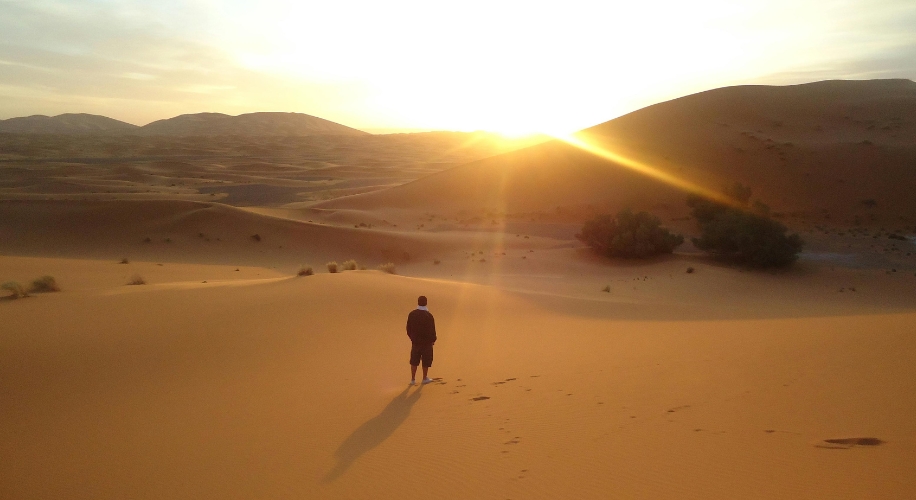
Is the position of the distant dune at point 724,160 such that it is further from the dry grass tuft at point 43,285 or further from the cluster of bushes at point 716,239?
the dry grass tuft at point 43,285

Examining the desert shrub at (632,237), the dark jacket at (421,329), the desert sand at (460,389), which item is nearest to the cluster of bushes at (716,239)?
the desert shrub at (632,237)

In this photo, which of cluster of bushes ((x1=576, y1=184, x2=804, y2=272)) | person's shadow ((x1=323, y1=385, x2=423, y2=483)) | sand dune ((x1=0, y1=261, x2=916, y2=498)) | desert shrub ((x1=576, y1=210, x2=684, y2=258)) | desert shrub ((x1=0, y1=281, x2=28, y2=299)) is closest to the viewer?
sand dune ((x1=0, y1=261, x2=916, y2=498))

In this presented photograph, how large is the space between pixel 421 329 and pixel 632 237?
20.4 metres

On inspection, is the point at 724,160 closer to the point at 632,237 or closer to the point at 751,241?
the point at 632,237

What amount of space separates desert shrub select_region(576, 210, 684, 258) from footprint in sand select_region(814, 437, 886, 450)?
21.9 meters

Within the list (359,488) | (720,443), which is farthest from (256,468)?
(720,443)

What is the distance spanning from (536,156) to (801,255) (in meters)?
29.4

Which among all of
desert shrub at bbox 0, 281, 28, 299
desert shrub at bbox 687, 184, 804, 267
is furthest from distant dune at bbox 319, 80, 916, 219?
desert shrub at bbox 0, 281, 28, 299

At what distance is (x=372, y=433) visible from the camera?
6.70 m

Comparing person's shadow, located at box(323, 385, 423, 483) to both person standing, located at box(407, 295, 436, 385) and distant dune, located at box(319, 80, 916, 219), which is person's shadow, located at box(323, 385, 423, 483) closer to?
person standing, located at box(407, 295, 436, 385)

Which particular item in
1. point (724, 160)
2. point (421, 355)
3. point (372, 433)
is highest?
point (724, 160)

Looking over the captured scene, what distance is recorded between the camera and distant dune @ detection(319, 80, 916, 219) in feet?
143

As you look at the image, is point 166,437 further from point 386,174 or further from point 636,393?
point 386,174

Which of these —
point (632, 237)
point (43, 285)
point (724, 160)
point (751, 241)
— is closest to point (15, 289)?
point (43, 285)
